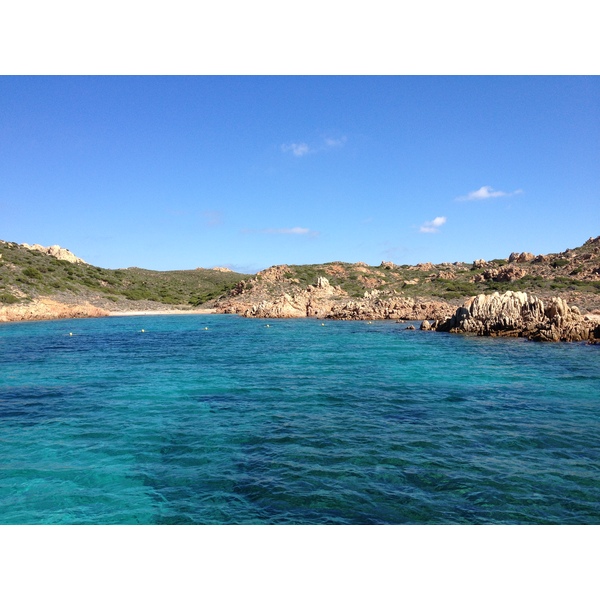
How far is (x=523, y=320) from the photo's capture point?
109 feet

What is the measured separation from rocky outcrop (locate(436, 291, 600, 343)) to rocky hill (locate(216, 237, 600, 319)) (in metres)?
11.8

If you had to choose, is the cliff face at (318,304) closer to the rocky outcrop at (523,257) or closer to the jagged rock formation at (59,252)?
the rocky outcrop at (523,257)

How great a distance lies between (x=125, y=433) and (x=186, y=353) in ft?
52.7

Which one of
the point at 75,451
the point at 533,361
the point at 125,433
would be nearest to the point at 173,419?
the point at 125,433

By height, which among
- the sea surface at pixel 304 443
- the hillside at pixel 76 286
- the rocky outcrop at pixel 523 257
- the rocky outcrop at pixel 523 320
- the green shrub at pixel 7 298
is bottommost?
the sea surface at pixel 304 443

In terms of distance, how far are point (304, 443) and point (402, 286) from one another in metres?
72.1

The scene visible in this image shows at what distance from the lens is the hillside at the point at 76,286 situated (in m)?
66.5

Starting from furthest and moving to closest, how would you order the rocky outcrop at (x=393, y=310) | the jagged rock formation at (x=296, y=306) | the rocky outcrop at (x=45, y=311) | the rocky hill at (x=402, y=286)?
the jagged rock formation at (x=296, y=306)
the rocky outcrop at (x=45, y=311)
the rocky hill at (x=402, y=286)
the rocky outcrop at (x=393, y=310)

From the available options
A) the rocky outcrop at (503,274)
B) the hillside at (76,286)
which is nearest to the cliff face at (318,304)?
the hillside at (76,286)

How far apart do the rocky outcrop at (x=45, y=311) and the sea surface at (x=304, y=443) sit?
133 feet

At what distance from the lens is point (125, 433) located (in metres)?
11.4

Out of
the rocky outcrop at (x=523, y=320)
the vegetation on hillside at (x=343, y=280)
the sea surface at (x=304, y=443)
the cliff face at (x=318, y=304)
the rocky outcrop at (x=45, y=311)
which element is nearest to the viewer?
the sea surface at (x=304, y=443)

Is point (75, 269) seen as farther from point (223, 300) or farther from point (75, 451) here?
point (75, 451)

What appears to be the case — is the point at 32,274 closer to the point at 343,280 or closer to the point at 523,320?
the point at 343,280
